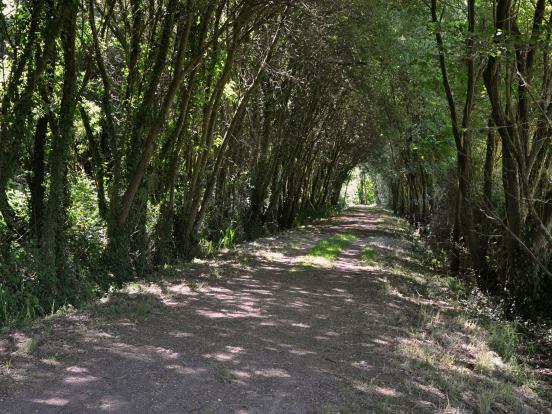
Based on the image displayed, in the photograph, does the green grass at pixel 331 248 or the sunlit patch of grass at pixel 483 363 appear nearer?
the sunlit patch of grass at pixel 483 363

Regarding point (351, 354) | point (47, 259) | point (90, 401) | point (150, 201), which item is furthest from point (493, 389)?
point (150, 201)

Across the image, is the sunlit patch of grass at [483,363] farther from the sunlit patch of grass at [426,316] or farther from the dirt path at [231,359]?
the sunlit patch of grass at [426,316]

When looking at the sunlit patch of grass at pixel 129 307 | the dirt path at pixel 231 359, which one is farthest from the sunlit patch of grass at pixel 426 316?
the sunlit patch of grass at pixel 129 307

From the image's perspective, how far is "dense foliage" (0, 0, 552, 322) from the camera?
30.2ft

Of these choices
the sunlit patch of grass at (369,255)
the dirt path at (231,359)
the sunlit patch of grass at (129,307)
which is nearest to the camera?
the dirt path at (231,359)

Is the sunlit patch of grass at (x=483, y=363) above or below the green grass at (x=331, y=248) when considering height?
below

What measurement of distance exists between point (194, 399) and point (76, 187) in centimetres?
860

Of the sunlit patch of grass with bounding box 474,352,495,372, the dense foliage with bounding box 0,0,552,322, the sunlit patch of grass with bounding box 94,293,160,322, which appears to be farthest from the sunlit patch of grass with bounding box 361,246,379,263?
the sunlit patch of grass with bounding box 94,293,160,322

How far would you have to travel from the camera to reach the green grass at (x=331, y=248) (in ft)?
55.0

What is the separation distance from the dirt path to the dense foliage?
1.61m

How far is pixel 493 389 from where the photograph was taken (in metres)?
6.30

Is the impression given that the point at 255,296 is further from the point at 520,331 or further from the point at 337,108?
the point at 337,108

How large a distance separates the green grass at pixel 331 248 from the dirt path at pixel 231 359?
244 inches

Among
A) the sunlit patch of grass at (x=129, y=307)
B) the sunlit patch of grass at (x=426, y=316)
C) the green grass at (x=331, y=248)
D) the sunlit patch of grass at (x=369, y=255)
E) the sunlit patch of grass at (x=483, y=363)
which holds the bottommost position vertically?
the sunlit patch of grass at (x=483, y=363)
